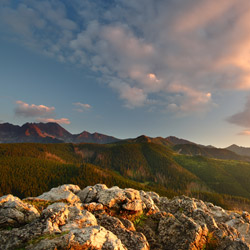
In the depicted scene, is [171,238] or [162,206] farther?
[162,206]

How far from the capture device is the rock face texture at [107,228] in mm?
12461

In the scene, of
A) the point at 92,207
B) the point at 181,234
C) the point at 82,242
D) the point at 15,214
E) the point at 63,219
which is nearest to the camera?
the point at 82,242

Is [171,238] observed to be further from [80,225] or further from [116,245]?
[80,225]

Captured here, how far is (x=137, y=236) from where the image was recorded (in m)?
16.0

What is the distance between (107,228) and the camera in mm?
17469

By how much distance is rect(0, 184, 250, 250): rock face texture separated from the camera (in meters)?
12.5

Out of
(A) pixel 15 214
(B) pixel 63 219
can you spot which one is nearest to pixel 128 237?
(B) pixel 63 219

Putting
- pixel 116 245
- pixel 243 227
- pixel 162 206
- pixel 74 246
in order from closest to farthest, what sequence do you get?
pixel 74 246
pixel 116 245
pixel 162 206
pixel 243 227

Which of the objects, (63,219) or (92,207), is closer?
(63,219)

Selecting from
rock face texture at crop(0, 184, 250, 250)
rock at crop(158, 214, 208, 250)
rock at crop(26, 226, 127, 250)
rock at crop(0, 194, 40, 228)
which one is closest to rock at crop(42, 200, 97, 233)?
rock face texture at crop(0, 184, 250, 250)

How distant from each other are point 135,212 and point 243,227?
29351 millimetres

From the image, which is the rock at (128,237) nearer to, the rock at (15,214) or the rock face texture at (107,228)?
the rock face texture at (107,228)

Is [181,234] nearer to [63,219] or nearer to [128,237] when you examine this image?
[128,237]

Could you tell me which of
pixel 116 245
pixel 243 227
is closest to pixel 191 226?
pixel 116 245
